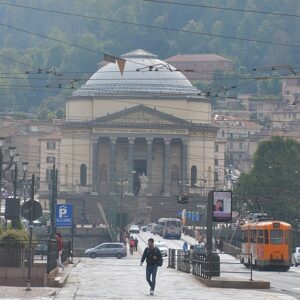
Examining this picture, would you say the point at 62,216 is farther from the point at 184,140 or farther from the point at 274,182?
the point at 184,140

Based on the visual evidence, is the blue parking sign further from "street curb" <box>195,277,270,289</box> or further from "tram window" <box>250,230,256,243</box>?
"street curb" <box>195,277,270,289</box>

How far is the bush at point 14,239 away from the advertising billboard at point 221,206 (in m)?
6.23

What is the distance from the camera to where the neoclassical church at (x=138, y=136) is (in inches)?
7175

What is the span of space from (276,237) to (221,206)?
841 inches

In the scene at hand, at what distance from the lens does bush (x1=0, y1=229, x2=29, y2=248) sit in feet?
166

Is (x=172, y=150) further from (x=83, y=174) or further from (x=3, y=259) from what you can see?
(x=3, y=259)

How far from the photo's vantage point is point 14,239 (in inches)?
2020

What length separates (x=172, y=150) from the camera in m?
187

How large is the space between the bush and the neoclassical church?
126 metres

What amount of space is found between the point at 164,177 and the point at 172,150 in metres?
4.97

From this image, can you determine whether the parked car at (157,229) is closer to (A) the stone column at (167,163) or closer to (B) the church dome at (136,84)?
(A) the stone column at (167,163)

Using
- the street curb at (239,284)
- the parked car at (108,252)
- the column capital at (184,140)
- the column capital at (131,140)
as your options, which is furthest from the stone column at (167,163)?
the street curb at (239,284)

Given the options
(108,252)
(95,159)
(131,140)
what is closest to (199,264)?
(108,252)

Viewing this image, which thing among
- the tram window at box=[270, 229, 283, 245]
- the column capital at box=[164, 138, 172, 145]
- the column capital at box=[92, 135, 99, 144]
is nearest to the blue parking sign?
the tram window at box=[270, 229, 283, 245]
